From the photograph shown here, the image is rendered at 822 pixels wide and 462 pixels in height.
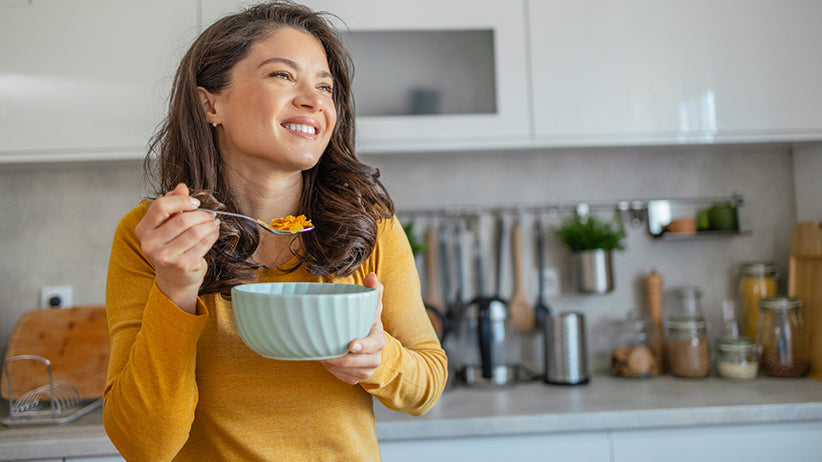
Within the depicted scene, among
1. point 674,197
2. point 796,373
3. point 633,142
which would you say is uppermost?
point 633,142

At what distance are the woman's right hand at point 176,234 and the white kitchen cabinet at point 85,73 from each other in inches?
44.3

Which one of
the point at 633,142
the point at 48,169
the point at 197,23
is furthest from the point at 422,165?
the point at 48,169

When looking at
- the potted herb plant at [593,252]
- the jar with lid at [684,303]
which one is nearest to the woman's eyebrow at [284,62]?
the potted herb plant at [593,252]

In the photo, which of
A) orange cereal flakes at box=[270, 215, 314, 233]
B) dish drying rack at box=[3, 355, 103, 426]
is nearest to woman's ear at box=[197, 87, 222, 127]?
orange cereal flakes at box=[270, 215, 314, 233]

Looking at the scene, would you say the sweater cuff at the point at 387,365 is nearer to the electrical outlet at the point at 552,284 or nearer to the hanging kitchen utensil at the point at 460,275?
the hanging kitchen utensil at the point at 460,275

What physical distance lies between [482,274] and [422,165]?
41cm

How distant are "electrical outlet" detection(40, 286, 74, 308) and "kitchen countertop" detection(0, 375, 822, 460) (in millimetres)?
444

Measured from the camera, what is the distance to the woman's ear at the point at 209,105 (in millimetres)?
919

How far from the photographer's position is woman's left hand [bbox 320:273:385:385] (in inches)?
24.6

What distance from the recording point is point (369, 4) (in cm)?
168

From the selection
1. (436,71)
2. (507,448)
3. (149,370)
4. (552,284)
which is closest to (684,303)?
(552,284)

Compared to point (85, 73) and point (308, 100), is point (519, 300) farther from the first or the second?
point (85, 73)

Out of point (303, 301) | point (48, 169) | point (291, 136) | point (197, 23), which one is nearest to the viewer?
point (303, 301)

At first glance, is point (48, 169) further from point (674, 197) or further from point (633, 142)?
point (674, 197)
